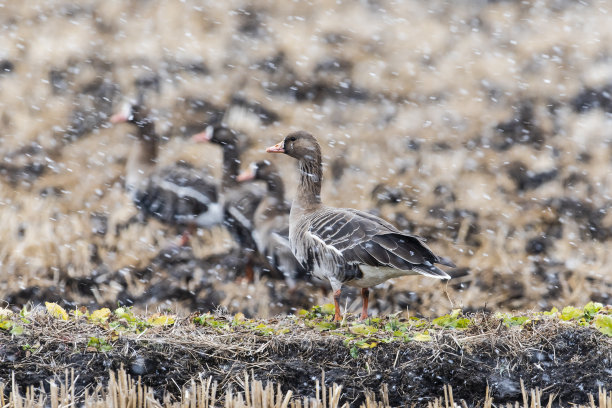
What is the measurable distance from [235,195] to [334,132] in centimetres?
132

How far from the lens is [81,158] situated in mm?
7828

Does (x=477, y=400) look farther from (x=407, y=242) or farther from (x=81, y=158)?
(x=81, y=158)

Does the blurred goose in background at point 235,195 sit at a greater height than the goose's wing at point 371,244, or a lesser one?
lesser

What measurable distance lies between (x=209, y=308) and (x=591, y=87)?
16.3 feet

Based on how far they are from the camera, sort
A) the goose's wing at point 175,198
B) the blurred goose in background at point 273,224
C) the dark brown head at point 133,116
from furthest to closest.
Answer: the dark brown head at point 133,116 → the goose's wing at point 175,198 → the blurred goose in background at point 273,224

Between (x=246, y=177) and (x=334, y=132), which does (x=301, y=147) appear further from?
(x=334, y=132)

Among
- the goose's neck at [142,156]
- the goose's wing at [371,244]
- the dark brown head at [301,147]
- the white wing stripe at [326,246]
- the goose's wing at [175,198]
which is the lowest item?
the goose's wing at [175,198]

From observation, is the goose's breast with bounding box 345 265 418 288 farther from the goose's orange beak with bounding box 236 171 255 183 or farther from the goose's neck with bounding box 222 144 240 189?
the goose's neck with bounding box 222 144 240 189

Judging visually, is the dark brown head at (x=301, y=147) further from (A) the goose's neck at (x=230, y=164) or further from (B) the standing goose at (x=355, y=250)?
(A) the goose's neck at (x=230, y=164)

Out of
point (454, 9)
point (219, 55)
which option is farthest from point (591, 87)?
point (219, 55)

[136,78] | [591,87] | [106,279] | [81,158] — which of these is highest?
[591,87]

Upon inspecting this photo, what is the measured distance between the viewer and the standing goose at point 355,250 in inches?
178

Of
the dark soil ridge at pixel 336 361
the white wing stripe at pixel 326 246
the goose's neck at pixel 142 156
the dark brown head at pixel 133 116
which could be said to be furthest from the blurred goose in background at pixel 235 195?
the dark soil ridge at pixel 336 361

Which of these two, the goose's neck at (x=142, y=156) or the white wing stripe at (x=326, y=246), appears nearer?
the white wing stripe at (x=326, y=246)
